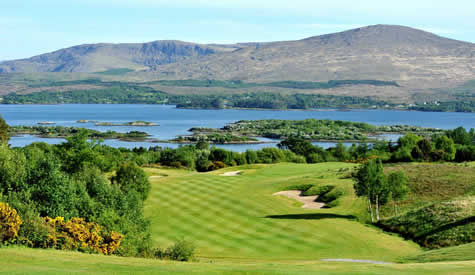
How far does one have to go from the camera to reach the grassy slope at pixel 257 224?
34.9m

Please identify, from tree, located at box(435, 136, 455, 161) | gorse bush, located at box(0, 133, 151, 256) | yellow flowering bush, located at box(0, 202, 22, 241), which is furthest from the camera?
tree, located at box(435, 136, 455, 161)

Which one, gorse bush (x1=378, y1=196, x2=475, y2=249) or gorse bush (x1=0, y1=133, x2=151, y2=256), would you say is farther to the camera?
gorse bush (x1=378, y1=196, x2=475, y2=249)

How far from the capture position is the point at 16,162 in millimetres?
36656

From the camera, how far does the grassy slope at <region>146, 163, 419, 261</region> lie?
34906 mm

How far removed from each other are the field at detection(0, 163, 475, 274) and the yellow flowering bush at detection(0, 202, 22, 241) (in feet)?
4.89

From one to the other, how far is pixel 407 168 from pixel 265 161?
52462 mm

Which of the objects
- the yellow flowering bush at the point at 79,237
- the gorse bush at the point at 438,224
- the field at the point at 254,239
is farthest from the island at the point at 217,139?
the yellow flowering bush at the point at 79,237

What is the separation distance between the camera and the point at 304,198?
5531 centimetres

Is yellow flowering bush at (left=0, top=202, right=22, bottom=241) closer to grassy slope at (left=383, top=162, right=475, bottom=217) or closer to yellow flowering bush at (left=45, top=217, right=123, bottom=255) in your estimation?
yellow flowering bush at (left=45, top=217, right=123, bottom=255)

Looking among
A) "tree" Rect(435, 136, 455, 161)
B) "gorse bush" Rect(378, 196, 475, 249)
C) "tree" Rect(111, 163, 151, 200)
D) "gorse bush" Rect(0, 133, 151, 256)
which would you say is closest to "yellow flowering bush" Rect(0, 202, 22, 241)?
"gorse bush" Rect(0, 133, 151, 256)

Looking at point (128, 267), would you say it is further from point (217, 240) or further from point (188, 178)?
point (188, 178)

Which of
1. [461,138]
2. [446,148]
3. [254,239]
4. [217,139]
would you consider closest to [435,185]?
[254,239]

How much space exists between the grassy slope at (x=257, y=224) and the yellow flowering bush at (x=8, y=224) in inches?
496

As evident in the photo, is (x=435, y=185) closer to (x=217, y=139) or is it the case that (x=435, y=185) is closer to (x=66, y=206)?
(x=66, y=206)
